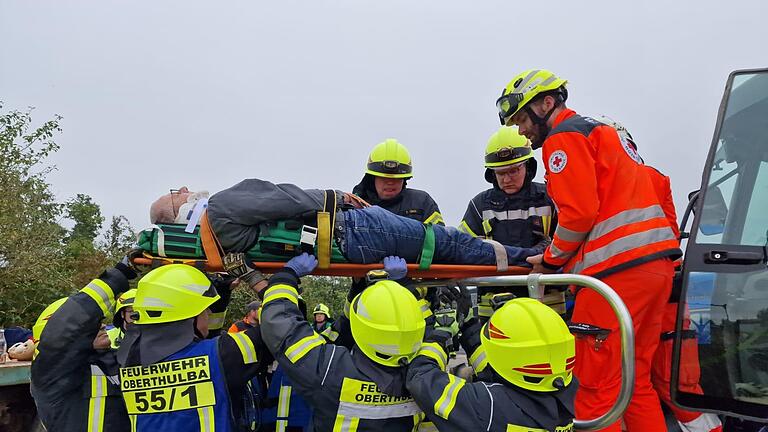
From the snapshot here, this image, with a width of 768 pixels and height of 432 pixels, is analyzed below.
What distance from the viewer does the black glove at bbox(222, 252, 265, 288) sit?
292cm

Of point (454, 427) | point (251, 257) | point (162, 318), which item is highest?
point (251, 257)

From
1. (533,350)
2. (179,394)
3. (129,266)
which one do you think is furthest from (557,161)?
(129,266)

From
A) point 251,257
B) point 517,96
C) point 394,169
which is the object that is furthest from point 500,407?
point 394,169

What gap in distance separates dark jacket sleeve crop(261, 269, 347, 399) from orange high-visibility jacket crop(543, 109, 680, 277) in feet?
4.45

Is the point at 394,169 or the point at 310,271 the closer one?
the point at 310,271

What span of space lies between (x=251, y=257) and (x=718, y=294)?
2349 millimetres

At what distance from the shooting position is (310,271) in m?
3.02

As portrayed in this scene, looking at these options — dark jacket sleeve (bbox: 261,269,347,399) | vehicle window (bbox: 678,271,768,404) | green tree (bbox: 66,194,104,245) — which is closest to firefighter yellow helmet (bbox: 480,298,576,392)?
dark jacket sleeve (bbox: 261,269,347,399)

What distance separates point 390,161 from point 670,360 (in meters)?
2.46

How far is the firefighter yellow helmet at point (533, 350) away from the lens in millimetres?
2221

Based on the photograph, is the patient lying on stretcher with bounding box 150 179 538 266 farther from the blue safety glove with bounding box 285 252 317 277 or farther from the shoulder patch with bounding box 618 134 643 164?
the shoulder patch with bounding box 618 134 643 164

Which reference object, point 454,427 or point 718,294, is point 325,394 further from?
point 718,294

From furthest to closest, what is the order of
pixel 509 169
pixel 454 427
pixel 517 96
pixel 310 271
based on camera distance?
1. pixel 509 169
2. pixel 517 96
3. pixel 310 271
4. pixel 454 427

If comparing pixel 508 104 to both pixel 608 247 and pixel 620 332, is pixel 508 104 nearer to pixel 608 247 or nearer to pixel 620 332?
pixel 608 247
